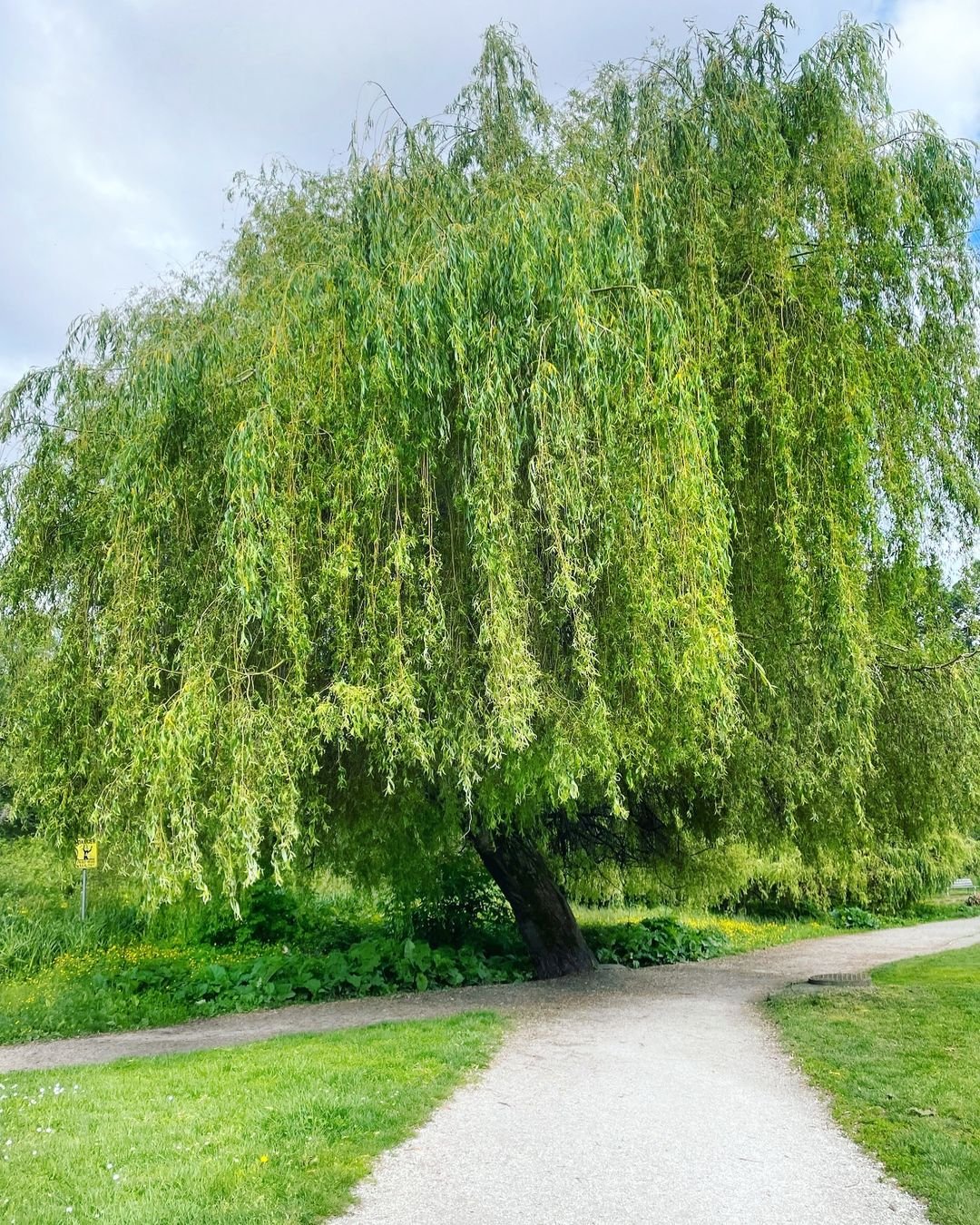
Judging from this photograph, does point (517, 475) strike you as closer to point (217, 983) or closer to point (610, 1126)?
point (610, 1126)

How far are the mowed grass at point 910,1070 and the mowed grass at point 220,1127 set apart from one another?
8.06 feet

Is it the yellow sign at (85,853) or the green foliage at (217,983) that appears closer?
the yellow sign at (85,853)

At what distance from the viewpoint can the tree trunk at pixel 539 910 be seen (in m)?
11.3

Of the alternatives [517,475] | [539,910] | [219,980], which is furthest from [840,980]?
[517,475]

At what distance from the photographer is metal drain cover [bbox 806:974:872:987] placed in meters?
10.9

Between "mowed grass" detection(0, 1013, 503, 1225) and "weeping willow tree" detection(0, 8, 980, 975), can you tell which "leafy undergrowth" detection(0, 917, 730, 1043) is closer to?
"mowed grass" detection(0, 1013, 503, 1225)

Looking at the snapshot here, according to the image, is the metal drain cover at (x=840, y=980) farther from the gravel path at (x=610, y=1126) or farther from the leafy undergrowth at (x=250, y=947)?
the leafy undergrowth at (x=250, y=947)

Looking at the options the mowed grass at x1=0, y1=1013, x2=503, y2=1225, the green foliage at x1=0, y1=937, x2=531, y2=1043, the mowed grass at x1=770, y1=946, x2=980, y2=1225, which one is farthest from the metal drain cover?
the mowed grass at x1=0, y1=1013, x2=503, y2=1225

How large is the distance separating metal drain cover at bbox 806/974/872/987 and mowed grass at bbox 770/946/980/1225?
0.21 metres

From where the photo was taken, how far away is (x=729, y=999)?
1028 cm

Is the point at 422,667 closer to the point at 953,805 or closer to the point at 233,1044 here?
the point at 233,1044

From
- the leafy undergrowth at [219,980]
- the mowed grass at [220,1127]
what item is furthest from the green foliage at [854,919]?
the mowed grass at [220,1127]

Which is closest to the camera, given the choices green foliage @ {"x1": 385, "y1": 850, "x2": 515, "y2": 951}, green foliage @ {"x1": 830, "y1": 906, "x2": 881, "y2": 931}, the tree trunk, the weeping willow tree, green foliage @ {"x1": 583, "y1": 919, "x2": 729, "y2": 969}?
the weeping willow tree

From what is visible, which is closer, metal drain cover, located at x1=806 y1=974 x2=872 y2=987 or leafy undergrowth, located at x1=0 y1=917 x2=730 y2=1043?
leafy undergrowth, located at x1=0 y1=917 x2=730 y2=1043
